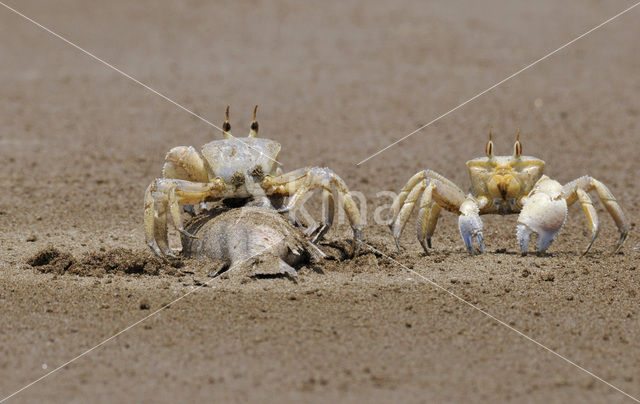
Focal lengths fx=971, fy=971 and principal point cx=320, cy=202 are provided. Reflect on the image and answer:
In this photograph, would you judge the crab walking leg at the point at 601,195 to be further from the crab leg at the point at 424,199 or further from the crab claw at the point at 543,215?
the crab leg at the point at 424,199

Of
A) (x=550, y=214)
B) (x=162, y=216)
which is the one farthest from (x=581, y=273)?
(x=162, y=216)

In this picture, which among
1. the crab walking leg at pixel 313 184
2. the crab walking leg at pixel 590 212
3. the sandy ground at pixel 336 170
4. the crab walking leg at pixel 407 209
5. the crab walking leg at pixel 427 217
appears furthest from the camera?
the crab walking leg at pixel 407 209

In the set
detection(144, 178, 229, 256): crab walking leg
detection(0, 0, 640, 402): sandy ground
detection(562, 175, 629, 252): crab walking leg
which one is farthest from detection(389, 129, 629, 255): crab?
detection(144, 178, 229, 256): crab walking leg

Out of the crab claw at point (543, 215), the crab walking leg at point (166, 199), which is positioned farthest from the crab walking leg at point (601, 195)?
the crab walking leg at point (166, 199)

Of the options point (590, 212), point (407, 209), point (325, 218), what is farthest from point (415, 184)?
point (590, 212)

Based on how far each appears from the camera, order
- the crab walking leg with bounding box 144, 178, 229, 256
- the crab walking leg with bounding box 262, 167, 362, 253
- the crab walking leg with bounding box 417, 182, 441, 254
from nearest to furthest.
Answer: the crab walking leg with bounding box 144, 178, 229, 256
the crab walking leg with bounding box 262, 167, 362, 253
the crab walking leg with bounding box 417, 182, 441, 254

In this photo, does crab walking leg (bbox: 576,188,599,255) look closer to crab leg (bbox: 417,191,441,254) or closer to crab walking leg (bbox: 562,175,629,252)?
crab walking leg (bbox: 562,175,629,252)
